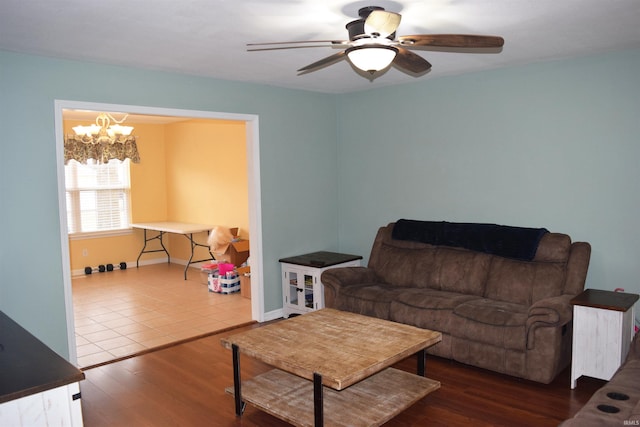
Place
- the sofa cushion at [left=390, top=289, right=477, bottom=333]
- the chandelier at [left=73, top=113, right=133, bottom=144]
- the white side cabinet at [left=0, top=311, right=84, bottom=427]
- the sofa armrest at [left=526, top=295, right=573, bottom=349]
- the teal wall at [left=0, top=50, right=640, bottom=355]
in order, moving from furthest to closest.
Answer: the chandelier at [left=73, top=113, right=133, bottom=144] < the sofa cushion at [left=390, top=289, right=477, bottom=333] < the teal wall at [left=0, top=50, right=640, bottom=355] < the sofa armrest at [left=526, top=295, right=573, bottom=349] < the white side cabinet at [left=0, top=311, right=84, bottom=427]

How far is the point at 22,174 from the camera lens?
355cm

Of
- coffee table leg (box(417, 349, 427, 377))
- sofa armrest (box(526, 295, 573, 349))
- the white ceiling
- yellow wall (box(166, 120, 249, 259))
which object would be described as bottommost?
coffee table leg (box(417, 349, 427, 377))

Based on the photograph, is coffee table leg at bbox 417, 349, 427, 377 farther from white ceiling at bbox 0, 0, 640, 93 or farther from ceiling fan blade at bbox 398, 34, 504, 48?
white ceiling at bbox 0, 0, 640, 93

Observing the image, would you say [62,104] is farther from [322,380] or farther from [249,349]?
[322,380]

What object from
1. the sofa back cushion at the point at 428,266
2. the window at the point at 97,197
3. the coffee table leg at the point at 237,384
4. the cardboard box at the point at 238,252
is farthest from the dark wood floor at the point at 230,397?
the window at the point at 97,197

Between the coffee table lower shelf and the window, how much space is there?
544cm

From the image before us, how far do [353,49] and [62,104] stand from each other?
237 centimetres

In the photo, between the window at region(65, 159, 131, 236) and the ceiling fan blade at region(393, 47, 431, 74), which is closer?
the ceiling fan blade at region(393, 47, 431, 74)

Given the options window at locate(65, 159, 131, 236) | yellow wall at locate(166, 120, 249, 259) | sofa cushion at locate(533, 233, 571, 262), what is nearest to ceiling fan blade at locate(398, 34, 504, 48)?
sofa cushion at locate(533, 233, 571, 262)

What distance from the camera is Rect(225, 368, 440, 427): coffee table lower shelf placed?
2.80 m

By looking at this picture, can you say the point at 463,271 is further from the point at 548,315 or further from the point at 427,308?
the point at 548,315

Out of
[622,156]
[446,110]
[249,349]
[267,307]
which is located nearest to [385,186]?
[446,110]

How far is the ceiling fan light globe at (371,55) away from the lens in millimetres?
2504

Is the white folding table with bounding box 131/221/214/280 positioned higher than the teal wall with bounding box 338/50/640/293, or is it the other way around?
the teal wall with bounding box 338/50/640/293
